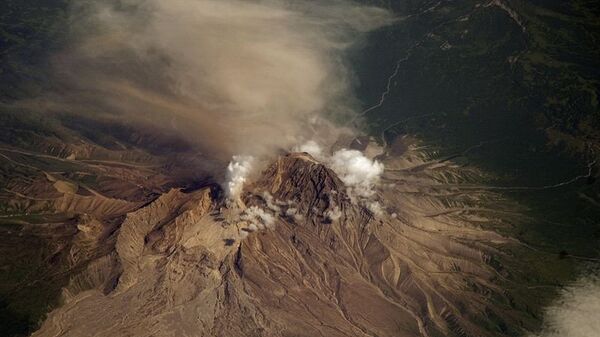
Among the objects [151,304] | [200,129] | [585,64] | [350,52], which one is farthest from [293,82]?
[151,304]

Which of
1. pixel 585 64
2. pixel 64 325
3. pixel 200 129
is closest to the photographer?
pixel 64 325

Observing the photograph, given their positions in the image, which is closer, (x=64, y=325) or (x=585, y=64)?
(x=64, y=325)

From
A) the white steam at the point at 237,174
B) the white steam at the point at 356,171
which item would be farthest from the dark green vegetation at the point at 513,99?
the white steam at the point at 237,174

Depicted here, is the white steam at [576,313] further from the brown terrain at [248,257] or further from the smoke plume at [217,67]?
the smoke plume at [217,67]

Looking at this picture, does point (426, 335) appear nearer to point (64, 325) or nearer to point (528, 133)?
point (64, 325)

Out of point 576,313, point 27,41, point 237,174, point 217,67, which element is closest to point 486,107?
point 576,313

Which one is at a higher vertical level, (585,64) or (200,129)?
(585,64)
